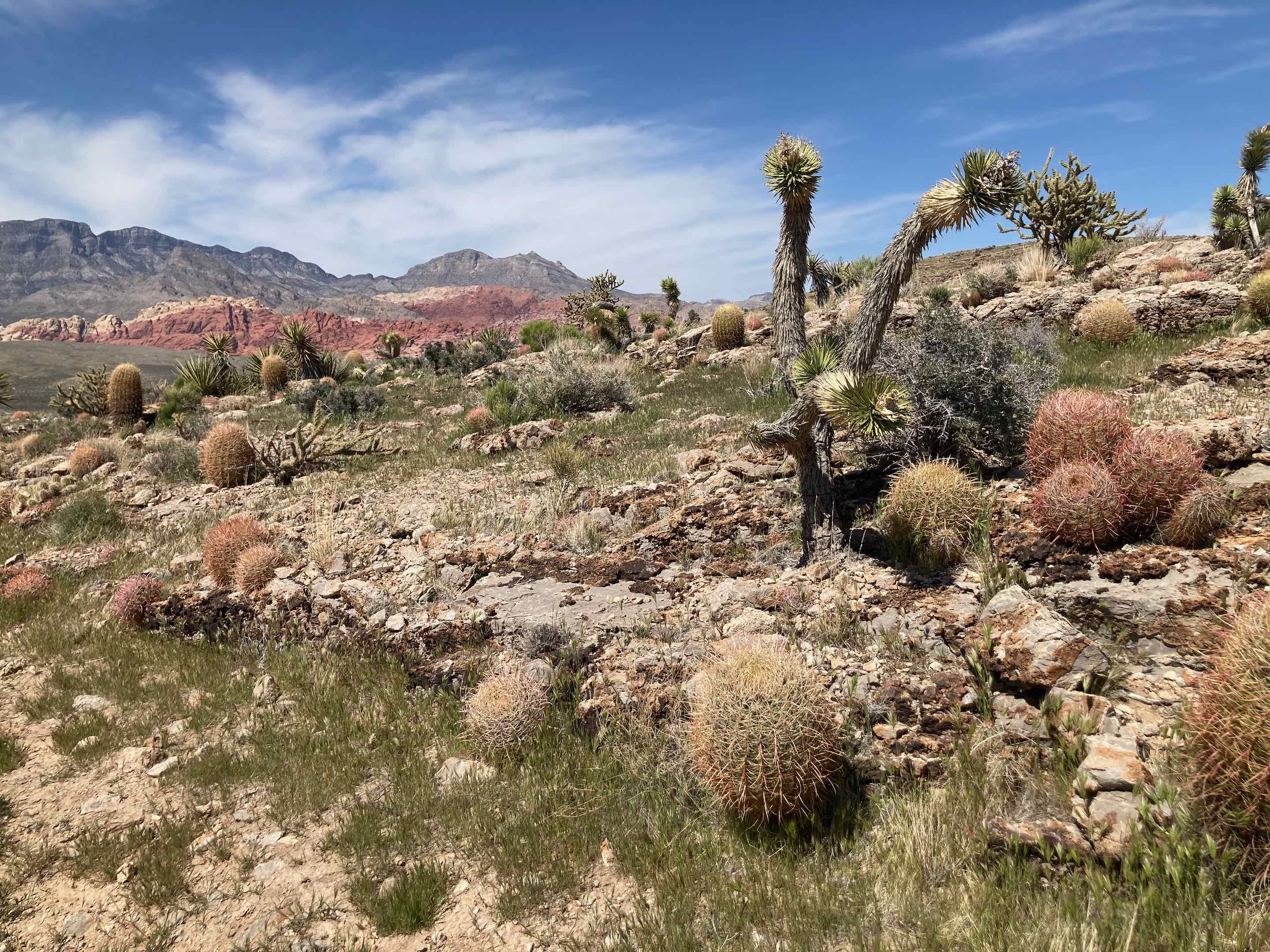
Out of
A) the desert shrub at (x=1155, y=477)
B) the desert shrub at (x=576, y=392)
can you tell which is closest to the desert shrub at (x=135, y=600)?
the desert shrub at (x=576, y=392)

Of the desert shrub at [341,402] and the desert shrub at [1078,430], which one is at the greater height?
the desert shrub at [341,402]

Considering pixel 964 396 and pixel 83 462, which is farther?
pixel 83 462

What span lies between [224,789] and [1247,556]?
21.4 ft

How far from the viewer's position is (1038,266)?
55.1 feet

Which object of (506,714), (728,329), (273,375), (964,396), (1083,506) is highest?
(728,329)

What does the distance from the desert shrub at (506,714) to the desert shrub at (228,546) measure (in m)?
4.43

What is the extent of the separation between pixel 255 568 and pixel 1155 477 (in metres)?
8.17

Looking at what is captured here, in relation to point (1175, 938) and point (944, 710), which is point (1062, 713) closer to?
point (944, 710)

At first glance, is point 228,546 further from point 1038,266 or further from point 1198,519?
point 1038,266

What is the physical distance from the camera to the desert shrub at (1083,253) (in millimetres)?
16516

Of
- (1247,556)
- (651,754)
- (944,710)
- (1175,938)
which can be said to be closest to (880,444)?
(1247,556)

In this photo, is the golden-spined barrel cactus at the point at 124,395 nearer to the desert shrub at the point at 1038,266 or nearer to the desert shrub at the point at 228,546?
Result: the desert shrub at the point at 228,546

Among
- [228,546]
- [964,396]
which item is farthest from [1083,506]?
[228,546]


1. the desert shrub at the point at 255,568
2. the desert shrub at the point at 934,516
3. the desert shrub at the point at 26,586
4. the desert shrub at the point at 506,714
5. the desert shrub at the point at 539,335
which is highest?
the desert shrub at the point at 539,335
